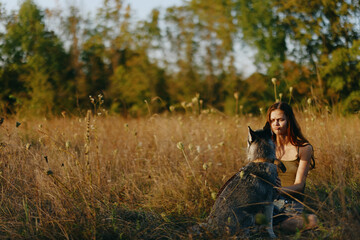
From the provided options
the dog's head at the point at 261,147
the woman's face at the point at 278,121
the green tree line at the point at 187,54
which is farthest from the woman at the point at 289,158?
the green tree line at the point at 187,54

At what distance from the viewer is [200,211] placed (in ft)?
10.7

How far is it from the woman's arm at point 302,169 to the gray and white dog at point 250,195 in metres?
0.35

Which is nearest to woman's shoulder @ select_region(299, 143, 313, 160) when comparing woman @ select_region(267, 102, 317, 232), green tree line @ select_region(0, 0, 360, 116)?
woman @ select_region(267, 102, 317, 232)

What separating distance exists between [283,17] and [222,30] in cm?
326

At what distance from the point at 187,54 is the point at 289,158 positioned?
49.3ft

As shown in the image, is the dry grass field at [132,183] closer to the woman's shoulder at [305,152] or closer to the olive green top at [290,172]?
the woman's shoulder at [305,152]

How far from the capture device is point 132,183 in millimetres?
3762

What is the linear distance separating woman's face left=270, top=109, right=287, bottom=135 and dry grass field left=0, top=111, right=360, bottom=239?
0.51 m

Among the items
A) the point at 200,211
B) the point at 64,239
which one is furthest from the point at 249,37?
the point at 64,239

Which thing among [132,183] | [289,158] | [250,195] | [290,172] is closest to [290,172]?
[290,172]

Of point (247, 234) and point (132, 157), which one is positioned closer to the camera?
point (247, 234)

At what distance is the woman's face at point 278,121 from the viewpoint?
3.05 m

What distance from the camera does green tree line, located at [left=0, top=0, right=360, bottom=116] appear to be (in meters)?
12.6

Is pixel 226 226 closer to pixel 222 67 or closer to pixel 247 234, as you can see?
pixel 247 234
